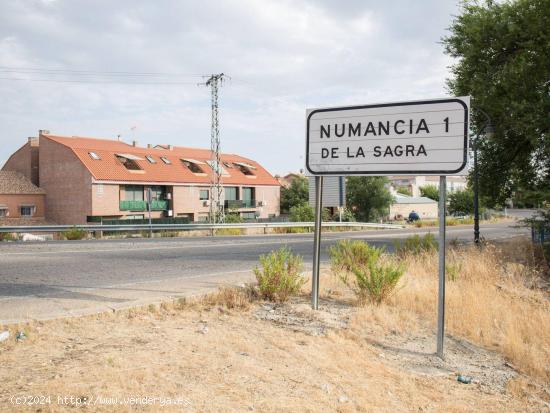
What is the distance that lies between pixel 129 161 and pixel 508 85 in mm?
39456

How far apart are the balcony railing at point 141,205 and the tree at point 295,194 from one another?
722 inches

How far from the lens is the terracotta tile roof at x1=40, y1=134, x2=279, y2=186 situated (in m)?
44.0

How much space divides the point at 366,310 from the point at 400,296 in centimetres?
103

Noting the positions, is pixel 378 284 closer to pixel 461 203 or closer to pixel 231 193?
pixel 231 193

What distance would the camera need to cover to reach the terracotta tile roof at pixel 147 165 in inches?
1731

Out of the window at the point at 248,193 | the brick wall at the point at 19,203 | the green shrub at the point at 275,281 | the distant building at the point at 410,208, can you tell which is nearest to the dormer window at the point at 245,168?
the window at the point at 248,193

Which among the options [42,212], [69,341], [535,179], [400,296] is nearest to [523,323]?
[400,296]

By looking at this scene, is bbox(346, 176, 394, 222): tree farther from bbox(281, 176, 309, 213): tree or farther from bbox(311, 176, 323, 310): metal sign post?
bbox(311, 176, 323, 310): metal sign post

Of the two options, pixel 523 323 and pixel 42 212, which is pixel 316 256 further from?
pixel 42 212

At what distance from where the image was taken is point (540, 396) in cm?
384

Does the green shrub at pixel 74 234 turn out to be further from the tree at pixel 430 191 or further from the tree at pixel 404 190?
the tree at pixel 430 191

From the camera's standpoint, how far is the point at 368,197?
184ft

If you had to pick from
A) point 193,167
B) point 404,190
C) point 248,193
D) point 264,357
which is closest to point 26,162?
point 193,167

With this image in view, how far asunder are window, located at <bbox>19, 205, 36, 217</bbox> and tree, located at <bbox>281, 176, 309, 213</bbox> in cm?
2947
